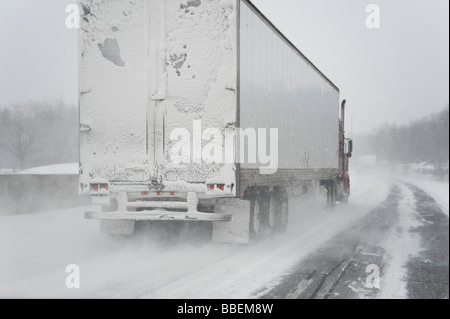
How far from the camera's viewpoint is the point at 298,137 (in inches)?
499

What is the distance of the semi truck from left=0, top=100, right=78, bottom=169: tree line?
3220 centimetres

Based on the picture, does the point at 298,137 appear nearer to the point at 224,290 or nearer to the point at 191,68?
the point at 191,68

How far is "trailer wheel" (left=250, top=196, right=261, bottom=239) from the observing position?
9.55m

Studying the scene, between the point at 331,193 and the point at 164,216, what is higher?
the point at 164,216

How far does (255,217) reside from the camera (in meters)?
9.69

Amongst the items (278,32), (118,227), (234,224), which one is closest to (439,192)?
(278,32)

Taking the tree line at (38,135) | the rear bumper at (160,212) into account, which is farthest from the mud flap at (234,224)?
the tree line at (38,135)

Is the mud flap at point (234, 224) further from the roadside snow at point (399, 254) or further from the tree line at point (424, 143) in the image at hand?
the tree line at point (424, 143)

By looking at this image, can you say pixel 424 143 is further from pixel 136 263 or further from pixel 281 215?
pixel 136 263

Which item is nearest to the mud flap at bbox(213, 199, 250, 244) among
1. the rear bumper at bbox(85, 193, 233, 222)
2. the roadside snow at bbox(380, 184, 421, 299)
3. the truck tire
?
the rear bumper at bbox(85, 193, 233, 222)

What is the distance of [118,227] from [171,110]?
2.81m

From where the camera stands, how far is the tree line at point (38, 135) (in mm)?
42219
